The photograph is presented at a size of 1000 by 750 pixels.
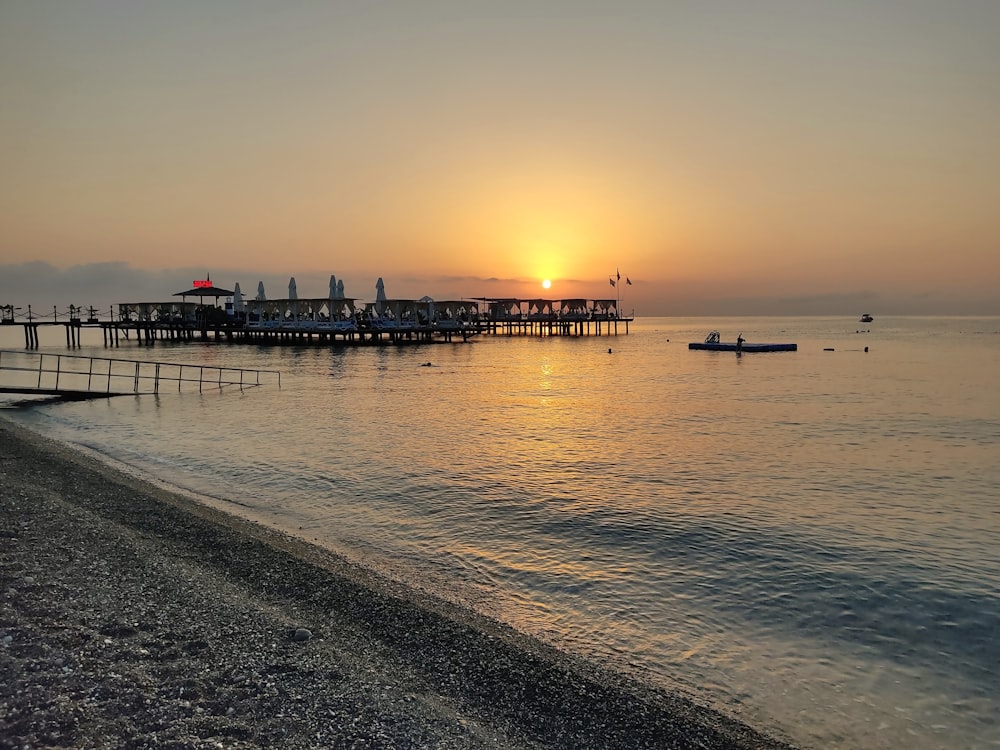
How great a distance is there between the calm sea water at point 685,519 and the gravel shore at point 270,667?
91cm

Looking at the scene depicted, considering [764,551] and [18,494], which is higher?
[18,494]

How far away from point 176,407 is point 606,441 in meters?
18.1

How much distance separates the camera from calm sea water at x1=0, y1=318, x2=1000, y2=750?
20.0ft

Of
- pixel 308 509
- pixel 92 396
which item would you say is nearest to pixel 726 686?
pixel 308 509

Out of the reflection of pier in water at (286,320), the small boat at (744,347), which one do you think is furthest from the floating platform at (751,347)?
the reflection of pier in water at (286,320)

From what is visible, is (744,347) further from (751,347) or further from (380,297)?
(380,297)

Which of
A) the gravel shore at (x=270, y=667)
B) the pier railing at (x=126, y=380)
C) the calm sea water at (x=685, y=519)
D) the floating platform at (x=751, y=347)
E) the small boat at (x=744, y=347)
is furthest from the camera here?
the floating platform at (x=751, y=347)

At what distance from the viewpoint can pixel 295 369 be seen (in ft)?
147

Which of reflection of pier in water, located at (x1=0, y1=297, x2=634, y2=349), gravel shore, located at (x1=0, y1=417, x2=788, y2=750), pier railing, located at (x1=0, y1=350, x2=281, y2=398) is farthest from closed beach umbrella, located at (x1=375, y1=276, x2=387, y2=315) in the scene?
gravel shore, located at (x1=0, y1=417, x2=788, y2=750)

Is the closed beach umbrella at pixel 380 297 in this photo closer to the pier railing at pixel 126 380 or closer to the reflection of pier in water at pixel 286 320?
the reflection of pier in water at pixel 286 320

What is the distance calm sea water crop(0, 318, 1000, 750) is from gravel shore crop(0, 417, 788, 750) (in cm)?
91

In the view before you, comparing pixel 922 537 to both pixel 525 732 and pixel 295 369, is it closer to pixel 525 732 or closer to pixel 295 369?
pixel 525 732

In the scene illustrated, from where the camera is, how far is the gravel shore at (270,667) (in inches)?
172

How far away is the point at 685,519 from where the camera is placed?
1142 cm
